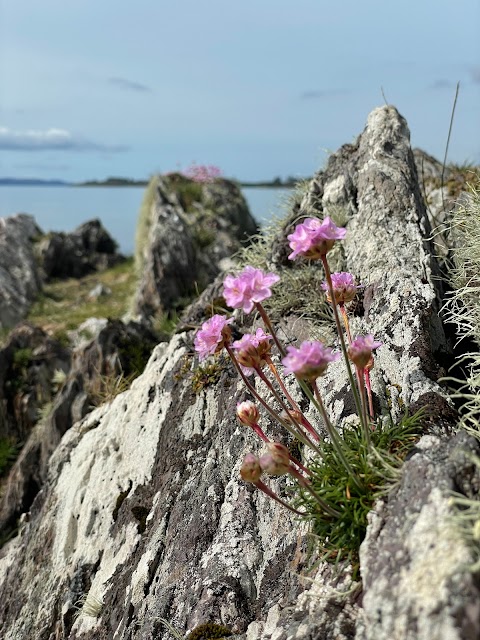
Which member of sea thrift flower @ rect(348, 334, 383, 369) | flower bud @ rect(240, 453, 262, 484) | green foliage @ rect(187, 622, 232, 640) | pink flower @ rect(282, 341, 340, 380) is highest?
pink flower @ rect(282, 341, 340, 380)

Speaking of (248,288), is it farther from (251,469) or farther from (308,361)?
(251,469)

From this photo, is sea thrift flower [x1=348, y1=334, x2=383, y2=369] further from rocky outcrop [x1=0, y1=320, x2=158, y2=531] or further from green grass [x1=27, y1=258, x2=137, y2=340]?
green grass [x1=27, y1=258, x2=137, y2=340]

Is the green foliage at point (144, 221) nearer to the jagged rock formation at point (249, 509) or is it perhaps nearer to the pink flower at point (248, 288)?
the jagged rock formation at point (249, 509)

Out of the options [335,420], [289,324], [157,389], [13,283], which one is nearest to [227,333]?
[335,420]

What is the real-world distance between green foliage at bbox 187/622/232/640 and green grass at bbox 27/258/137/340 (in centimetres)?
1443

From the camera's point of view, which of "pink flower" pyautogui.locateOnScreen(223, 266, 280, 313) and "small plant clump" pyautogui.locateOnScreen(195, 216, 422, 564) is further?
"pink flower" pyautogui.locateOnScreen(223, 266, 280, 313)

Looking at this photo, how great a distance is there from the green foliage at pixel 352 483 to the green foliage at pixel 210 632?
0.83 metres

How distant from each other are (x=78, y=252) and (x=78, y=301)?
23.0 ft

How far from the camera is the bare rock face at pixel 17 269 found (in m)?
22.1

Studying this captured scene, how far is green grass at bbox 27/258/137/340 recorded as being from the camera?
20078 mm

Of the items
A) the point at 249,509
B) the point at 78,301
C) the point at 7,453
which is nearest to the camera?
the point at 249,509

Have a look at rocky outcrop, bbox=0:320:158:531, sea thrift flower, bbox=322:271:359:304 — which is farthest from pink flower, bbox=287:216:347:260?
rocky outcrop, bbox=0:320:158:531

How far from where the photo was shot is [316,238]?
128 inches

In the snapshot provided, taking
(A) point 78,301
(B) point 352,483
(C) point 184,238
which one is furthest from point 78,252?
(B) point 352,483
